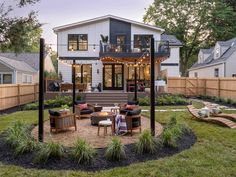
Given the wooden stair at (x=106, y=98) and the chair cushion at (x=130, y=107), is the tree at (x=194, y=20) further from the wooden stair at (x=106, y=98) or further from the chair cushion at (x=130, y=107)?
the chair cushion at (x=130, y=107)

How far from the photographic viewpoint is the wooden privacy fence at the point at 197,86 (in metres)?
23.6

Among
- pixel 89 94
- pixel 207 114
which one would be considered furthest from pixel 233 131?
pixel 89 94

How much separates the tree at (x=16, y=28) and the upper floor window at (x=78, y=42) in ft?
58.2

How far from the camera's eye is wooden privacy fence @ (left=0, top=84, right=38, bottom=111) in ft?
58.3

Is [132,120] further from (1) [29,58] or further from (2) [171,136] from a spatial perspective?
(1) [29,58]

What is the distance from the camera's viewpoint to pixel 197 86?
27.2m

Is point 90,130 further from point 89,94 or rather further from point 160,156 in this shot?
point 89,94

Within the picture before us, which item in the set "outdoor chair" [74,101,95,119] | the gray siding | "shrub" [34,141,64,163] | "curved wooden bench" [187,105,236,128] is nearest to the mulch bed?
"shrub" [34,141,64,163]

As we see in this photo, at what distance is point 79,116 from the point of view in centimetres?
1344

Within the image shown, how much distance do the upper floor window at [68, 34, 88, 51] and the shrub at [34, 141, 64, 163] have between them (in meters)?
20.5

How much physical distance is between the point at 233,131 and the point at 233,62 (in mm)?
19319

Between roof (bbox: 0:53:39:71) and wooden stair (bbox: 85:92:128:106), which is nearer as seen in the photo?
wooden stair (bbox: 85:92:128:106)

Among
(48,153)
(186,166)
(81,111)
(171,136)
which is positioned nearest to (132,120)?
(171,136)

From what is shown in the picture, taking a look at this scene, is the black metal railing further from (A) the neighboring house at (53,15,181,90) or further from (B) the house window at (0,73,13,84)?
(B) the house window at (0,73,13,84)
